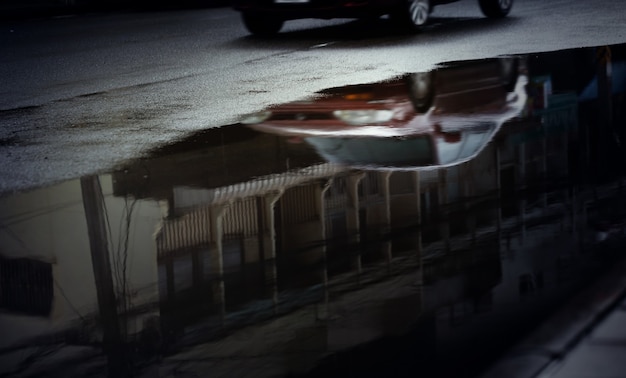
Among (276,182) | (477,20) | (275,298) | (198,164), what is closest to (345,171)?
(276,182)

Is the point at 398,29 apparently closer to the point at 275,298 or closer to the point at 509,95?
the point at 509,95

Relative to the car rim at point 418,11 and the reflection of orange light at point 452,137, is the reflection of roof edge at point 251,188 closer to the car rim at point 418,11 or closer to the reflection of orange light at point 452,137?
the reflection of orange light at point 452,137

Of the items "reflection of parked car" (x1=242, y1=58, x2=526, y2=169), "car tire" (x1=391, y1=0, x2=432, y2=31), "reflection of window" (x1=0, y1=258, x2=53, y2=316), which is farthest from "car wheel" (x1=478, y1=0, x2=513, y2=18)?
"reflection of window" (x1=0, y1=258, x2=53, y2=316)

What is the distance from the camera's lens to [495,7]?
59.7 feet

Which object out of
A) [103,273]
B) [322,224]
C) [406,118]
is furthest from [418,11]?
[103,273]

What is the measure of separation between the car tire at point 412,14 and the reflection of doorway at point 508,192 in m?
9.43

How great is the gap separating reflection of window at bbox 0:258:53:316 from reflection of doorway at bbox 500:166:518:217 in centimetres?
211

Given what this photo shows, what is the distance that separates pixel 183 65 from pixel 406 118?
503cm

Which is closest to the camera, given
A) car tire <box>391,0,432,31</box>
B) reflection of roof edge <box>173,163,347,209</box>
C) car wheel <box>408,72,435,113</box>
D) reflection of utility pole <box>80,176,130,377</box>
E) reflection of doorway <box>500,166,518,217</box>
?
reflection of utility pole <box>80,176,130,377</box>

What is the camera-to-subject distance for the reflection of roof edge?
234 inches

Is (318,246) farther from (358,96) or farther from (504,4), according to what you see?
(504,4)

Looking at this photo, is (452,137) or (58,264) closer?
(58,264)

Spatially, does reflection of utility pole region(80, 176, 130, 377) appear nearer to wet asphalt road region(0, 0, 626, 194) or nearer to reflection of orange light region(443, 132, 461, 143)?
wet asphalt road region(0, 0, 626, 194)

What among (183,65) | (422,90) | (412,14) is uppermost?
(412,14)
